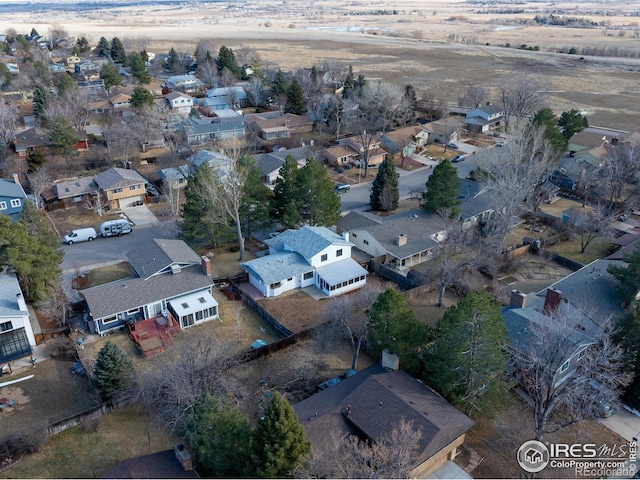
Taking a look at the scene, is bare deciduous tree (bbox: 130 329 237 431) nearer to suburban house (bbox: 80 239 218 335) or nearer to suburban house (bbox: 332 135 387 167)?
suburban house (bbox: 80 239 218 335)

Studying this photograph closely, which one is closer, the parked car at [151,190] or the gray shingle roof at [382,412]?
the gray shingle roof at [382,412]

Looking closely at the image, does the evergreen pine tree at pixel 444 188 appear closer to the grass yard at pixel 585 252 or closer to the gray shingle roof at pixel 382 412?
the grass yard at pixel 585 252

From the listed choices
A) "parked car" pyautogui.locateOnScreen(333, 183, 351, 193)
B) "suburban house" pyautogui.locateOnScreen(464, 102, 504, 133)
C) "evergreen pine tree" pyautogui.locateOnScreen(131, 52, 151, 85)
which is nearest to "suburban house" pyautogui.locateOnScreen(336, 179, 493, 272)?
"parked car" pyautogui.locateOnScreen(333, 183, 351, 193)

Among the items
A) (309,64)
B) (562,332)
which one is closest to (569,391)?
(562,332)

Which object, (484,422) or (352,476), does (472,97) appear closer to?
(484,422)

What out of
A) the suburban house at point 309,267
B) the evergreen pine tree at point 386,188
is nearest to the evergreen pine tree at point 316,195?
the suburban house at point 309,267

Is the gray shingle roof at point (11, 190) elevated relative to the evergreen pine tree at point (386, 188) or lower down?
elevated
